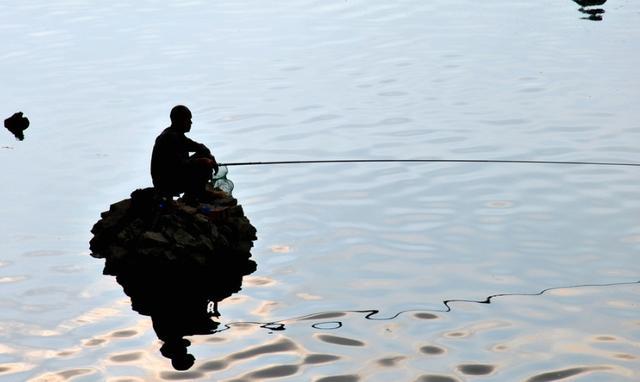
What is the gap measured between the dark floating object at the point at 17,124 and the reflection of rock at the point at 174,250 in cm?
788

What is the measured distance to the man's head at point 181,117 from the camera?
15.1m

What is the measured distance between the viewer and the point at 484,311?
13039mm

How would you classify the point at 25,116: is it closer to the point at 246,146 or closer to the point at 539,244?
the point at 246,146

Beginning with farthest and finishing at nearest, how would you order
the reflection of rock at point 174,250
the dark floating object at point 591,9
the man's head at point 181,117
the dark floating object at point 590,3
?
the dark floating object at point 590,3 < the dark floating object at point 591,9 < the man's head at point 181,117 < the reflection of rock at point 174,250

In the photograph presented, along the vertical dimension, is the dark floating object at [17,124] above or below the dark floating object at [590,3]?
below

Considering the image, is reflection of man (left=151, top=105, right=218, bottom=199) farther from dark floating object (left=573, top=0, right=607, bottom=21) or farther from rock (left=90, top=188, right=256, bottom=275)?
dark floating object (left=573, top=0, right=607, bottom=21)

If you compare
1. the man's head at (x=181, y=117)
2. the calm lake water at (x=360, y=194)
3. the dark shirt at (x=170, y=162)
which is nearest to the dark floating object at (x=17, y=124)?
the calm lake water at (x=360, y=194)

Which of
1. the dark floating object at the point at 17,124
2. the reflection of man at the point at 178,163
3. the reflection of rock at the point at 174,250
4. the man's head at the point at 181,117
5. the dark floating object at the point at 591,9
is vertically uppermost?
the dark floating object at the point at 591,9

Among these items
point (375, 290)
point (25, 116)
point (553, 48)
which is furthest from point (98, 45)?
point (375, 290)

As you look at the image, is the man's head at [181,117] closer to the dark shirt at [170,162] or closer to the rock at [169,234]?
the dark shirt at [170,162]

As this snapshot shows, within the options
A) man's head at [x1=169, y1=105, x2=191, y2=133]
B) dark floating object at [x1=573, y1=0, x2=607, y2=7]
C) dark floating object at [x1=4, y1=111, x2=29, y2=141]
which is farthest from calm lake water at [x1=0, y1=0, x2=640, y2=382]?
dark floating object at [x1=573, y1=0, x2=607, y2=7]

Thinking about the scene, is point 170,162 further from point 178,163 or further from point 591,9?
point 591,9

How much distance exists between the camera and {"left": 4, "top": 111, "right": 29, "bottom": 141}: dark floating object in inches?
891

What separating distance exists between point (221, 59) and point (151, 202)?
1563 cm
